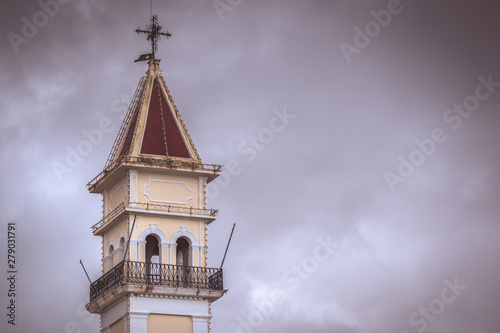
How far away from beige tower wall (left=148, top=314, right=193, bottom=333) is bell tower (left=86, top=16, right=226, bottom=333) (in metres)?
0.05

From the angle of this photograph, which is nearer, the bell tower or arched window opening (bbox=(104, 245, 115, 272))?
the bell tower

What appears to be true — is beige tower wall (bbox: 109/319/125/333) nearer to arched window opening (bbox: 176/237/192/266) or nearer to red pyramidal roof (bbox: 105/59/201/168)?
arched window opening (bbox: 176/237/192/266)

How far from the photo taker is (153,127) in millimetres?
59438

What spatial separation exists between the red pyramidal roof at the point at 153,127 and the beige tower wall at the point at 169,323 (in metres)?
7.85

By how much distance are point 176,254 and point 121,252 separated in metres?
2.81

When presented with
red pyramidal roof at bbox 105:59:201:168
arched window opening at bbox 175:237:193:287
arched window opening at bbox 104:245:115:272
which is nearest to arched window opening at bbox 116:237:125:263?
arched window opening at bbox 104:245:115:272

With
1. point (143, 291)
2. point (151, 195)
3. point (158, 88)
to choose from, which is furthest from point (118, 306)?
point (158, 88)

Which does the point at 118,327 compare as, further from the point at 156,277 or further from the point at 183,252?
the point at 183,252

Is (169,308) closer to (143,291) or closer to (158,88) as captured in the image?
(143,291)

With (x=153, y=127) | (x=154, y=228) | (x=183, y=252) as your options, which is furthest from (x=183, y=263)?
(x=153, y=127)

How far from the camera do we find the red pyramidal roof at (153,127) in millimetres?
58656

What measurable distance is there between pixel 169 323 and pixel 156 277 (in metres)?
2.22

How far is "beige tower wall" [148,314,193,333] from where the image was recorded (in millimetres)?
55875

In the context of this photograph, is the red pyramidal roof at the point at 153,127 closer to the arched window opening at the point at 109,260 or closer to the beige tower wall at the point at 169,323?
the arched window opening at the point at 109,260
